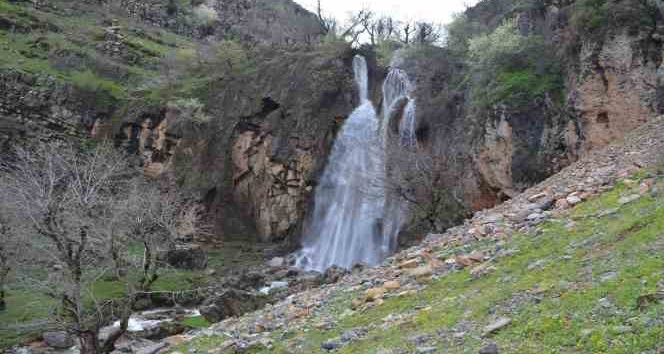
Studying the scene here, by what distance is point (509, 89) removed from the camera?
26797 millimetres

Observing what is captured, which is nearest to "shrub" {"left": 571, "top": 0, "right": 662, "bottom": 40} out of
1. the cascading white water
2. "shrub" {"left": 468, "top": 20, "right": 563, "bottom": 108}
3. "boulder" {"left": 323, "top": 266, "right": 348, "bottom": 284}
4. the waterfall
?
"shrub" {"left": 468, "top": 20, "right": 563, "bottom": 108}

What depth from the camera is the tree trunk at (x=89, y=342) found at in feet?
46.2

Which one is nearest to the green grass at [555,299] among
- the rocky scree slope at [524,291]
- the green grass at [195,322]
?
the rocky scree slope at [524,291]

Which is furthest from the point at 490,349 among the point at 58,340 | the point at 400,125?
the point at 400,125

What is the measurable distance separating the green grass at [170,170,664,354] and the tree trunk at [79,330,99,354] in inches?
137

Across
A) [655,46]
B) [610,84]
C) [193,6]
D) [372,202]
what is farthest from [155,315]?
[193,6]

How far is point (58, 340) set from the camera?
19562 mm

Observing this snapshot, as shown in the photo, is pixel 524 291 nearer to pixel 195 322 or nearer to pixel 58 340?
pixel 195 322

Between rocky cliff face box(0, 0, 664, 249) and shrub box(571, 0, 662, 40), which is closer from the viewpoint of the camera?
shrub box(571, 0, 662, 40)

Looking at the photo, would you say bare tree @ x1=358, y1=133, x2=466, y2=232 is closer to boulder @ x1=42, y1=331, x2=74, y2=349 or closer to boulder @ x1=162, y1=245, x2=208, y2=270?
boulder @ x1=162, y1=245, x2=208, y2=270

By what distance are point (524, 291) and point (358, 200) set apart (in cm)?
2745

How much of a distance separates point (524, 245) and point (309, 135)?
2875 cm

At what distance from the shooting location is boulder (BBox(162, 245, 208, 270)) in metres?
30.6

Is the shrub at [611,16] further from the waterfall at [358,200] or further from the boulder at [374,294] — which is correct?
the boulder at [374,294]
